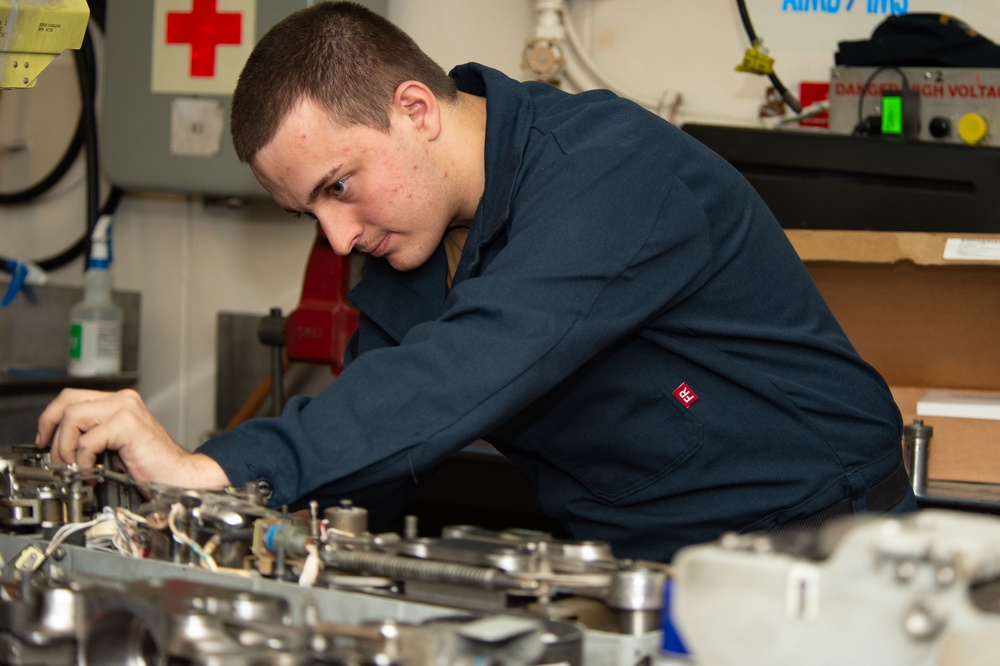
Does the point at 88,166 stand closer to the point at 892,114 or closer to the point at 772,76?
the point at 772,76

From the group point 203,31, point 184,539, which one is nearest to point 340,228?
point 184,539

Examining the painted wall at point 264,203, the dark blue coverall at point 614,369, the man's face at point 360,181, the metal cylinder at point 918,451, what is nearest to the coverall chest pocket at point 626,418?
the dark blue coverall at point 614,369

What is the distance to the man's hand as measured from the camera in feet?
3.22

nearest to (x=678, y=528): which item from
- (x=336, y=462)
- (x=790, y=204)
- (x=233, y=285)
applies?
(x=336, y=462)

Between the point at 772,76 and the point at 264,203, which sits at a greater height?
the point at 772,76

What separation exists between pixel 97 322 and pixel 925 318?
171 centimetres

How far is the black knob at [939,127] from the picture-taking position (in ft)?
6.27

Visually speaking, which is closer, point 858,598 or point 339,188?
point 858,598

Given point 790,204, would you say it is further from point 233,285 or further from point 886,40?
point 233,285

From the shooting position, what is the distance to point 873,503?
4.27 feet

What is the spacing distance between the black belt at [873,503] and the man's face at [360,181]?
0.52 meters

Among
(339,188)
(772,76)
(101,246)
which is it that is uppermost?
(772,76)

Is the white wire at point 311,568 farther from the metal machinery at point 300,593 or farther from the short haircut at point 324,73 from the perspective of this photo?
the short haircut at point 324,73

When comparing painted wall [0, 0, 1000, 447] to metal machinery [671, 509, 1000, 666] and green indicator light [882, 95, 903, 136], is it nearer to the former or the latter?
green indicator light [882, 95, 903, 136]
